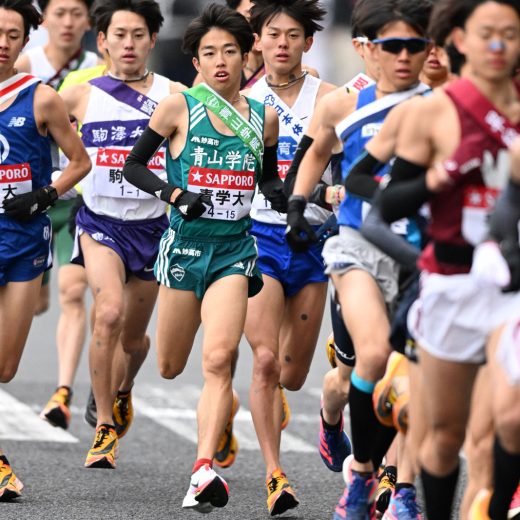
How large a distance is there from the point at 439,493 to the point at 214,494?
164 centimetres

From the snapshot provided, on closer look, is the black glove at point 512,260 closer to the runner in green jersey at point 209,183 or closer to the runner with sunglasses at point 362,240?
the runner with sunglasses at point 362,240

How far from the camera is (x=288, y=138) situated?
9758mm

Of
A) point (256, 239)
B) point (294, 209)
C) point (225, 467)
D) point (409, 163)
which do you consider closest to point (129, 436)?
point (225, 467)

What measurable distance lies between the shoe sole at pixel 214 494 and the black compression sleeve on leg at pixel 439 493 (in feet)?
5.13

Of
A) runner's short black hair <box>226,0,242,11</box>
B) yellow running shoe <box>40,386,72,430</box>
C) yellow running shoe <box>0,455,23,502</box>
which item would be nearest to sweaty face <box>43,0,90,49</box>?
runner's short black hair <box>226,0,242,11</box>

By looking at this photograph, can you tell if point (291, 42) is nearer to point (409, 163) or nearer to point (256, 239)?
point (256, 239)

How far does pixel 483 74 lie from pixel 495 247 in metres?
0.67

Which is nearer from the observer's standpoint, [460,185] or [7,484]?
[460,185]

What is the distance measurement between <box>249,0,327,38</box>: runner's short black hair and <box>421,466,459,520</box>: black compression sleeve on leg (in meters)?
3.89

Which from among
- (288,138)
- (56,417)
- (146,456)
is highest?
(288,138)

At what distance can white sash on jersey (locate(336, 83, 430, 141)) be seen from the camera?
806 centimetres

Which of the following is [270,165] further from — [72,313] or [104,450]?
[72,313]

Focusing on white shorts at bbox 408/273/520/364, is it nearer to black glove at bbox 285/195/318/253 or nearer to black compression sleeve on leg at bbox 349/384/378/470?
black compression sleeve on leg at bbox 349/384/378/470

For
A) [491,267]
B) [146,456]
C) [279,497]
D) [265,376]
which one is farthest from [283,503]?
[491,267]
